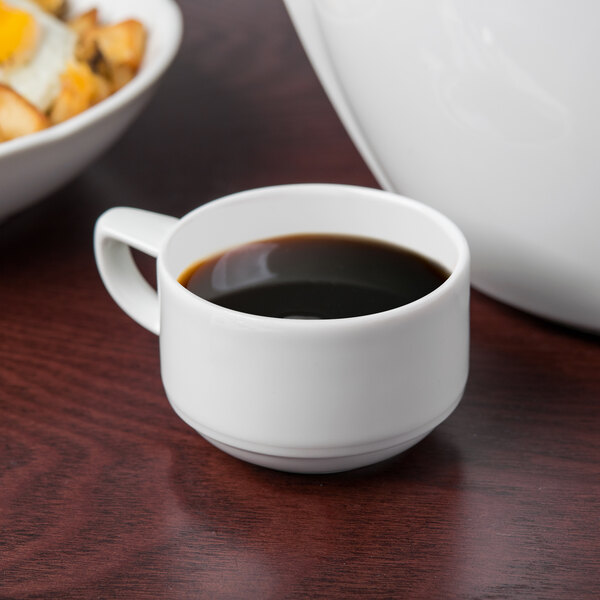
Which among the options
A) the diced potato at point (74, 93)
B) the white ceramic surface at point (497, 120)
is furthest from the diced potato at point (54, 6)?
the white ceramic surface at point (497, 120)

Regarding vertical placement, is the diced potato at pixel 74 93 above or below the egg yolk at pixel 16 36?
below

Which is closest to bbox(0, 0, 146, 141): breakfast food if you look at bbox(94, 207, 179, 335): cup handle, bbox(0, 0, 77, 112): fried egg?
bbox(0, 0, 77, 112): fried egg

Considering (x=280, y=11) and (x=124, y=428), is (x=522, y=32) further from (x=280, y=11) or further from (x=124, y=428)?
(x=280, y=11)

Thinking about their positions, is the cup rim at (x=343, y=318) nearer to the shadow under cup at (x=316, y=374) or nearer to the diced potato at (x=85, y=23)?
the shadow under cup at (x=316, y=374)

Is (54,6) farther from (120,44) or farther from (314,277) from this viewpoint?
(314,277)

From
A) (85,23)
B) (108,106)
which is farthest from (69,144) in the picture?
(85,23)

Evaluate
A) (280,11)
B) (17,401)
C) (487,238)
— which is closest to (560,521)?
(487,238)
